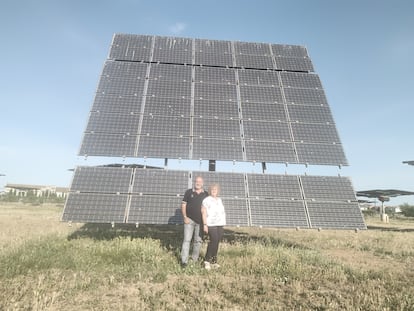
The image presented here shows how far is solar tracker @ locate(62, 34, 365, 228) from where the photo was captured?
973 centimetres

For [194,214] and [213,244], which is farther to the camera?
[194,214]

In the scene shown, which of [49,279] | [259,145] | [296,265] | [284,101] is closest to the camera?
[49,279]

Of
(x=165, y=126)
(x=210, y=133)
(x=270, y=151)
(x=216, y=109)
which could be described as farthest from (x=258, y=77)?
(x=165, y=126)

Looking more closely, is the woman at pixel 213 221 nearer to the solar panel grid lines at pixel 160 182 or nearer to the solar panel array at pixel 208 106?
the solar panel grid lines at pixel 160 182

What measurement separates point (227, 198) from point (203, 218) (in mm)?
2189

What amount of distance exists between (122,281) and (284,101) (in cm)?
990

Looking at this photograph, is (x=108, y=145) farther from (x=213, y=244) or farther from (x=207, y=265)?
(x=207, y=265)

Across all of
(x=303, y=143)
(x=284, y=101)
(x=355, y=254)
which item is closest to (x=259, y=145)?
(x=303, y=143)

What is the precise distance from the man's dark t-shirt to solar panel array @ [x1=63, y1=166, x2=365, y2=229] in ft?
4.26

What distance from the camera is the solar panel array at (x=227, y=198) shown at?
372 inches

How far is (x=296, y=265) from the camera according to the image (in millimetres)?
7559

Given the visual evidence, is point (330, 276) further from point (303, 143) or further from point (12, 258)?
point (12, 258)

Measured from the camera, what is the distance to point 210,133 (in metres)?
11.4

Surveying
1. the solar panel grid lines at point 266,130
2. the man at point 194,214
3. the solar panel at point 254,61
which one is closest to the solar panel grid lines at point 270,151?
the solar panel grid lines at point 266,130
